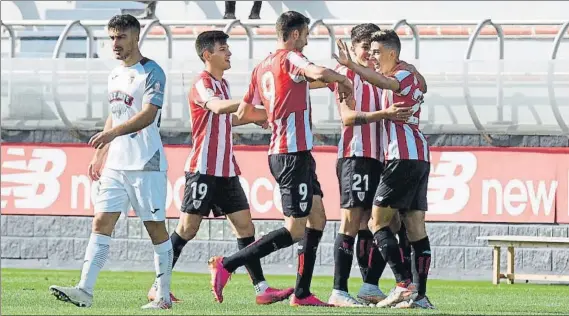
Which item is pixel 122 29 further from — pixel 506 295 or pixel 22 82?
pixel 22 82

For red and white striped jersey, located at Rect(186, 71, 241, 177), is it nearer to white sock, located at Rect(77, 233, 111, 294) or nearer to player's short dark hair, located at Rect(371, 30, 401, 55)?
player's short dark hair, located at Rect(371, 30, 401, 55)

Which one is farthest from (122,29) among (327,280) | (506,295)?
(327,280)

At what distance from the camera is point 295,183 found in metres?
10.8

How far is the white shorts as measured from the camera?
405 inches

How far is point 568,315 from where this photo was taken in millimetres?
10750

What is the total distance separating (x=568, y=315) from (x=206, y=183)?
2884 mm

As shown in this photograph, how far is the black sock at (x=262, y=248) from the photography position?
10.9m

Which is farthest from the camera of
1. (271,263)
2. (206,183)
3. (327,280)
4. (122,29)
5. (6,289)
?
(271,263)

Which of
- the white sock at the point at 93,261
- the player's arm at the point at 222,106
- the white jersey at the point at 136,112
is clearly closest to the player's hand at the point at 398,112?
the player's arm at the point at 222,106

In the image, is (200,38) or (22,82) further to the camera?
(22,82)

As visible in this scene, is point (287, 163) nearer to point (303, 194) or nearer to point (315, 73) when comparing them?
point (303, 194)

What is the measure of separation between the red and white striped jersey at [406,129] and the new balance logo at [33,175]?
7.30 m

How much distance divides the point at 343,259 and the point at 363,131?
3.12ft

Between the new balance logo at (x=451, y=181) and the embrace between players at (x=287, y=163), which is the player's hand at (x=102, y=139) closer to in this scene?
the embrace between players at (x=287, y=163)
